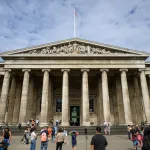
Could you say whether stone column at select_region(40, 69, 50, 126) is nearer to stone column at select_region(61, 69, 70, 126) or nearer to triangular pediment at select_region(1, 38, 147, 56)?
stone column at select_region(61, 69, 70, 126)

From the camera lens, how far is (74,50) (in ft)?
92.0

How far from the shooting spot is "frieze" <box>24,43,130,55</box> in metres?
28.0

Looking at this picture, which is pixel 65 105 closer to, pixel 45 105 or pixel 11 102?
pixel 45 105

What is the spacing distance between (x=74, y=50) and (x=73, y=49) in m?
0.31

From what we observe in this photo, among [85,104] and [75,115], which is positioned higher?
[85,104]

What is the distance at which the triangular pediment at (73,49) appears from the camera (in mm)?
28016

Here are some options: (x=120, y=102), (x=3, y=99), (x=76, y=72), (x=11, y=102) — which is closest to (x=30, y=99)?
(x=11, y=102)

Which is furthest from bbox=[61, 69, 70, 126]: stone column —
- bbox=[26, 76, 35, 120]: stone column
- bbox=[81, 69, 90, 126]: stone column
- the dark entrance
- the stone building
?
the dark entrance

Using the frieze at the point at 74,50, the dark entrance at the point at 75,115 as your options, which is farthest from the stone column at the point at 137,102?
the dark entrance at the point at 75,115

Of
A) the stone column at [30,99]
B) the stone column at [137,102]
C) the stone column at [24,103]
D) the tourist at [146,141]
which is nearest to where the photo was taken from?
the tourist at [146,141]

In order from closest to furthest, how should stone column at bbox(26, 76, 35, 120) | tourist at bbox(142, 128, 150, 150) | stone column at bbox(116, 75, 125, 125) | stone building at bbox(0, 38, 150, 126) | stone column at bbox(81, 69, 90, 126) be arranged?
tourist at bbox(142, 128, 150, 150) < stone column at bbox(81, 69, 90, 126) < stone building at bbox(0, 38, 150, 126) < stone column at bbox(26, 76, 35, 120) < stone column at bbox(116, 75, 125, 125)

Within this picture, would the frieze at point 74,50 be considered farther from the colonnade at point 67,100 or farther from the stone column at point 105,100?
the stone column at point 105,100

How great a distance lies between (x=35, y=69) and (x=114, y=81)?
51.9 ft

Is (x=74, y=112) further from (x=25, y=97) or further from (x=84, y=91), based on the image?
(x=25, y=97)
